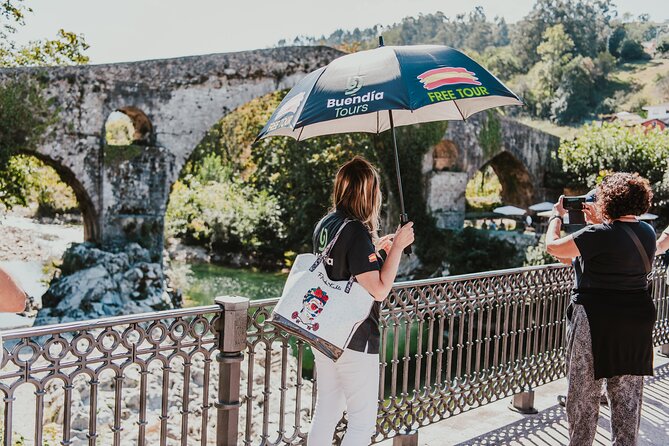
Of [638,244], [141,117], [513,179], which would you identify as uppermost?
[141,117]

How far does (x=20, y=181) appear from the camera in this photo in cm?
1455

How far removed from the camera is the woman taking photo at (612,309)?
310cm

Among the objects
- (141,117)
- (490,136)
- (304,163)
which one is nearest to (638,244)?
(141,117)

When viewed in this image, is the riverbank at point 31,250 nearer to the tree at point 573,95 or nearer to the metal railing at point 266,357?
the metal railing at point 266,357

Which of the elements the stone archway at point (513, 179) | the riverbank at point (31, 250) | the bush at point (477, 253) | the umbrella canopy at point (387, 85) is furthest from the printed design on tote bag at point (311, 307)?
the stone archway at point (513, 179)

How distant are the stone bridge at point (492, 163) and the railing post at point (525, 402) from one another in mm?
17354

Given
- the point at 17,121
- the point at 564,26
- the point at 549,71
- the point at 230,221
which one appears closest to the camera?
the point at 17,121

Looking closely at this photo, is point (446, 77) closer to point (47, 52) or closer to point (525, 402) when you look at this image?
point (525, 402)

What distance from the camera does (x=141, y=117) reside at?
589 inches

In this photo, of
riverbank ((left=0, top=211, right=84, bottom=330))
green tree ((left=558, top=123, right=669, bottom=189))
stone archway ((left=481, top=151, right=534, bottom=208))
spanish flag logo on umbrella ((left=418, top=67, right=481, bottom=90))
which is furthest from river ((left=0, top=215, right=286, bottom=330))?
spanish flag logo on umbrella ((left=418, top=67, right=481, bottom=90))

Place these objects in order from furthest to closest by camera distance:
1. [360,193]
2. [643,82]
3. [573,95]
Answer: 1. [643,82]
2. [573,95]
3. [360,193]

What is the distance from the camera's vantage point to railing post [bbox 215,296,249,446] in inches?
121

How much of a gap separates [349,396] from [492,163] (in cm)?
2471

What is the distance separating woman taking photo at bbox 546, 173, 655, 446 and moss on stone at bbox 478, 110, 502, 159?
20522 mm
